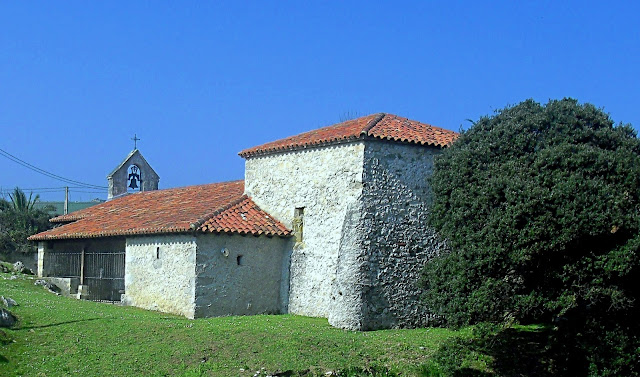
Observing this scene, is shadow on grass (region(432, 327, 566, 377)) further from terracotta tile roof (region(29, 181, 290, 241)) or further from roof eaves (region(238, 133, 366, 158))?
terracotta tile roof (region(29, 181, 290, 241))

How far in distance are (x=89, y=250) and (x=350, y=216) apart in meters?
14.0

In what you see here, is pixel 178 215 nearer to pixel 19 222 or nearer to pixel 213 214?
pixel 213 214

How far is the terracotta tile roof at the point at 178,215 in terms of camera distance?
22.8 meters

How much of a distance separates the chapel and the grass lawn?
1.46 metres

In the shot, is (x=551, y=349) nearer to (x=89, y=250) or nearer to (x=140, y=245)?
(x=140, y=245)

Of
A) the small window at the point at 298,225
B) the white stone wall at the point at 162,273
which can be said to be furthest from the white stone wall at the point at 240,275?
the small window at the point at 298,225

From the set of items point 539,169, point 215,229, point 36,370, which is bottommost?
point 36,370

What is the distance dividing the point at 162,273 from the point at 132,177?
52.2ft

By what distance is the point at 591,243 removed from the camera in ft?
53.0

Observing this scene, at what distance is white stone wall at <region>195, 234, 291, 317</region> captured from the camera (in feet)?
72.5

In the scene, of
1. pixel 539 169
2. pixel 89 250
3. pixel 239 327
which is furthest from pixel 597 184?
pixel 89 250

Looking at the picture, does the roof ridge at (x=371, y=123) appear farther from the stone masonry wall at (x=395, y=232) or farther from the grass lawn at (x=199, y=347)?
the grass lawn at (x=199, y=347)

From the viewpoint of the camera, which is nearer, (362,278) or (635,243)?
(635,243)

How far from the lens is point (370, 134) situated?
68.8 ft
